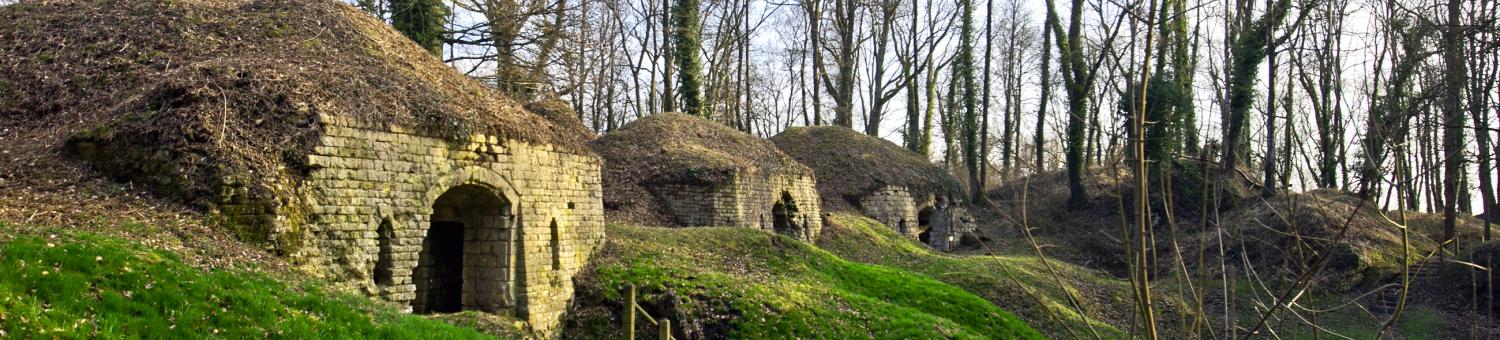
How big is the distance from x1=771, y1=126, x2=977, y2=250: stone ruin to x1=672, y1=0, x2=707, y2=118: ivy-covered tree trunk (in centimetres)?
404

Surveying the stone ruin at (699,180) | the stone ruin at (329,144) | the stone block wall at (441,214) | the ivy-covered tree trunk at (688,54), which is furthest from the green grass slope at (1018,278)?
the stone ruin at (329,144)

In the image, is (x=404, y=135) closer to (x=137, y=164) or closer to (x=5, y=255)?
(x=137, y=164)

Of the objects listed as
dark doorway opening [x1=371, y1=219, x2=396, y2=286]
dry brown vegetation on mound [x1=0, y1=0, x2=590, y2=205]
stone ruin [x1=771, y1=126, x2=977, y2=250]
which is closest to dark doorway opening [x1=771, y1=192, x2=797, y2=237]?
stone ruin [x1=771, y1=126, x2=977, y2=250]

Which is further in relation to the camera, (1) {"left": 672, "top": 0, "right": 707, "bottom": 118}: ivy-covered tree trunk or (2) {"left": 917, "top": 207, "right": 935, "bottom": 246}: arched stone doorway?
(2) {"left": 917, "top": 207, "right": 935, "bottom": 246}: arched stone doorway

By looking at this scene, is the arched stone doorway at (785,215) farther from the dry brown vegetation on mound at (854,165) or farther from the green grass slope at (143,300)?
the green grass slope at (143,300)

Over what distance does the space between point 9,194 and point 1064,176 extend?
29084 millimetres

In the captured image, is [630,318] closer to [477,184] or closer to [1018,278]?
[477,184]

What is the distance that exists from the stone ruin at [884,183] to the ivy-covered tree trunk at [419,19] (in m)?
11.4

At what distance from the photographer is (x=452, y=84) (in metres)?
12.6

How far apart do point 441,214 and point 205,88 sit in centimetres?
355

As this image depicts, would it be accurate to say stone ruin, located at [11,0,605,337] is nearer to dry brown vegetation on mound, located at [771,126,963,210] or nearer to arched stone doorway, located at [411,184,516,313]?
arched stone doorway, located at [411,184,516,313]

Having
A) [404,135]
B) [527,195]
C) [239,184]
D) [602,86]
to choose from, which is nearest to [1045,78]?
[602,86]

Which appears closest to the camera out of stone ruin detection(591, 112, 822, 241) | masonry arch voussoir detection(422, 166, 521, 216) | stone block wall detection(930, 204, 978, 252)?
masonry arch voussoir detection(422, 166, 521, 216)

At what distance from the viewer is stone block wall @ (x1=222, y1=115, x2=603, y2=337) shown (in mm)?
9758
